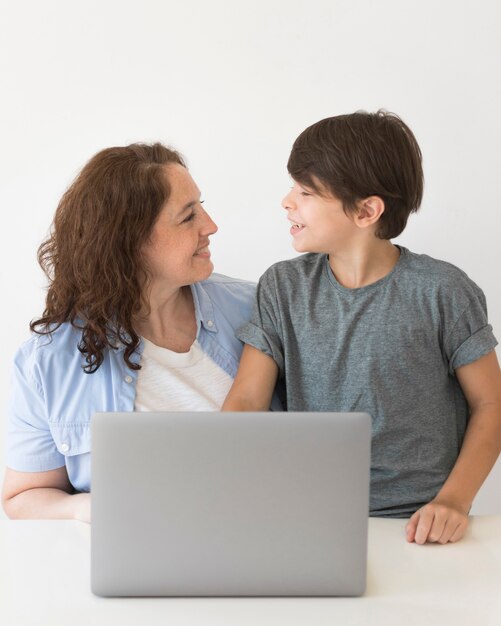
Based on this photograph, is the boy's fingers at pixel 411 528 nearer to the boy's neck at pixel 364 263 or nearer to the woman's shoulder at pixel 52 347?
the boy's neck at pixel 364 263

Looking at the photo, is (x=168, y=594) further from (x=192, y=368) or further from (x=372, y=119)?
(x=372, y=119)

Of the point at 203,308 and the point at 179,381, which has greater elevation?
the point at 203,308

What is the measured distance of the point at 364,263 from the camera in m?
1.89

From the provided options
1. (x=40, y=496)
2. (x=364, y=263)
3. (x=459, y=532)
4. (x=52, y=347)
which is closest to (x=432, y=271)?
(x=364, y=263)

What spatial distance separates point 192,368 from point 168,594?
746 mm

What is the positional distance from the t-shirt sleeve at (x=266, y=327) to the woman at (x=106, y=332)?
3.3 inches

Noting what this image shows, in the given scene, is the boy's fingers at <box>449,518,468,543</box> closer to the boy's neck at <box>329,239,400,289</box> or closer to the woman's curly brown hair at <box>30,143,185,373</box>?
the boy's neck at <box>329,239,400,289</box>

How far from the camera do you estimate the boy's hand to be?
1.46 metres

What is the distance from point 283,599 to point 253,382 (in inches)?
26.6

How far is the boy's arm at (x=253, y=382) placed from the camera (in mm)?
1848

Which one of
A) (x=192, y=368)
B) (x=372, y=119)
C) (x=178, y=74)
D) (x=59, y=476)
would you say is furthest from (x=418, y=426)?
(x=178, y=74)

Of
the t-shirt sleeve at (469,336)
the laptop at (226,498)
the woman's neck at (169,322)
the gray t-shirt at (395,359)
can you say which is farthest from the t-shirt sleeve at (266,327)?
the laptop at (226,498)

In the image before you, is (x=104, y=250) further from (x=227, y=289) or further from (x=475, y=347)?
(x=475, y=347)

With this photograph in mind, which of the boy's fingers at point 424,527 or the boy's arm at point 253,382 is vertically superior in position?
the boy's arm at point 253,382
